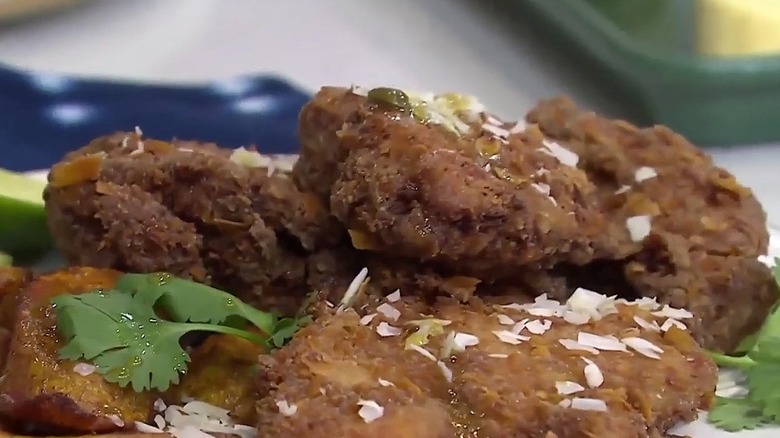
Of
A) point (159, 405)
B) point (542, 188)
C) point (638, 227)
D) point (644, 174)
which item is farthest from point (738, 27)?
point (159, 405)

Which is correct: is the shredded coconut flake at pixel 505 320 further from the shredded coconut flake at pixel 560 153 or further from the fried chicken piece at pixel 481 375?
the shredded coconut flake at pixel 560 153

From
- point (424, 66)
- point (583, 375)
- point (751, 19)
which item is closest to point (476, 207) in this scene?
point (583, 375)

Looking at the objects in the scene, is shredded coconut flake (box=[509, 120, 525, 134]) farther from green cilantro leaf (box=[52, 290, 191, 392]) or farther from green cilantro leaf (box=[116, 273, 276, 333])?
green cilantro leaf (box=[52, 290, 191, 392])

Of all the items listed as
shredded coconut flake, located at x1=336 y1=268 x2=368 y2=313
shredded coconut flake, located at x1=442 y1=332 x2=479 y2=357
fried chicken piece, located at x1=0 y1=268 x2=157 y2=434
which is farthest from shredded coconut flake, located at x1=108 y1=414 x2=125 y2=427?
shredded coconut flake, located at x1=442 y1=332 x2=479 y2=357

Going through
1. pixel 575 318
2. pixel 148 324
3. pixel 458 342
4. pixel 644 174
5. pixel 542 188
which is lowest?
pixel 148 324

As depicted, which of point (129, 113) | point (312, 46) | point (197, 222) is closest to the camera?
point (197, 222)

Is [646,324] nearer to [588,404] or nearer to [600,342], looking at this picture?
[600,342]

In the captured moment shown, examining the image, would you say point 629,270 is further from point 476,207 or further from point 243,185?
point 243,185
